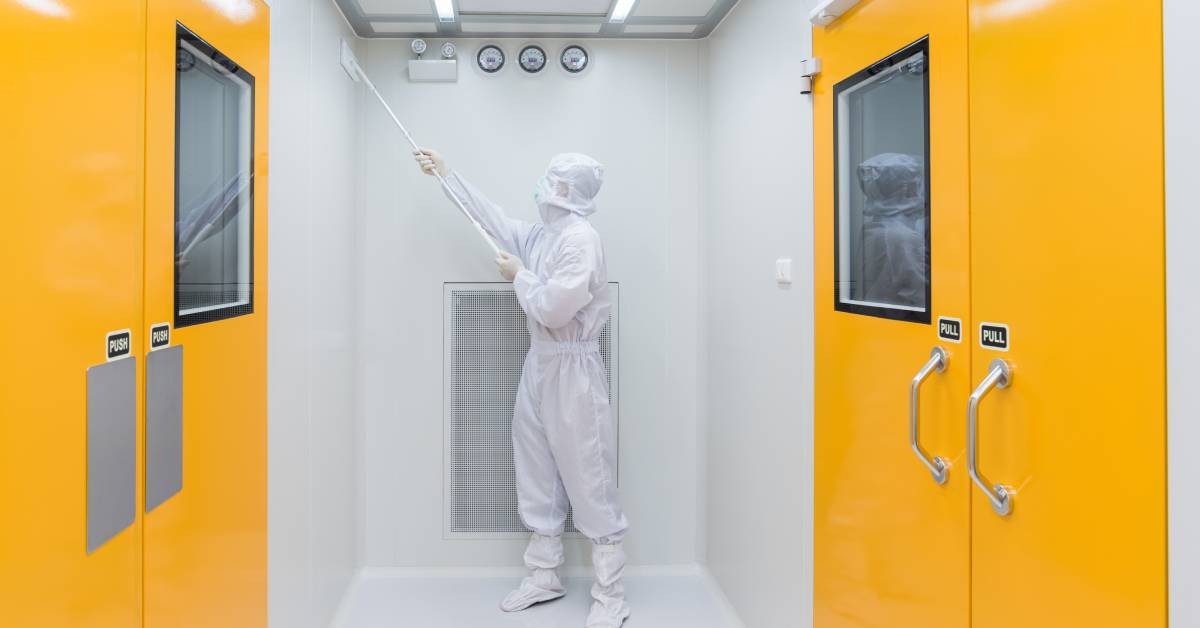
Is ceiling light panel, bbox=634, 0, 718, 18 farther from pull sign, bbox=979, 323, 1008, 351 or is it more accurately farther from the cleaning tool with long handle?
pull sign, bbox=979, 323, 1008, 351

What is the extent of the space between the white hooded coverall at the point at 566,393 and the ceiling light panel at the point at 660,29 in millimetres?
646

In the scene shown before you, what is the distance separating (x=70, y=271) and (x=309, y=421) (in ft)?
3.97

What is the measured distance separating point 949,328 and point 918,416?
0.63 feet

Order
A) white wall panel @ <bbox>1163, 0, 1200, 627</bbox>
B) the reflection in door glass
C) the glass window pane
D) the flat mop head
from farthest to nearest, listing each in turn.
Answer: the flat mop head
the reflection in door glass
the glass window pane
white wall panel @ <bbox>1163, 0, 1200, 627</bbox>

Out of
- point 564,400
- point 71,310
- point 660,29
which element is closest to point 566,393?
point 564,400

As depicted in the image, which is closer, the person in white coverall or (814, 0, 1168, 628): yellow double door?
(814, 0, 1168, 628): yellow double door

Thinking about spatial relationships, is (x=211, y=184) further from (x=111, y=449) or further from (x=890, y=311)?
(x=890, y=311)

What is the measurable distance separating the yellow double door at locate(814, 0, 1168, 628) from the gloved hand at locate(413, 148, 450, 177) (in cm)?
146

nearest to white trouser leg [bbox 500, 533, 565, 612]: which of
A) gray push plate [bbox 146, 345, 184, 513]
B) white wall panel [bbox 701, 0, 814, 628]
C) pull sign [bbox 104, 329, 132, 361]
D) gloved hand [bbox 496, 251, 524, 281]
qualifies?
white wall panel [bbox 701, 0, 814, 628]

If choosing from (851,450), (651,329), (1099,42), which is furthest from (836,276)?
(651,329)

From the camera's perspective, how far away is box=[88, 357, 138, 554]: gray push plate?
3.51 ft

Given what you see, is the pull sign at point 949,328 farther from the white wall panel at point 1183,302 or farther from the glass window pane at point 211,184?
the glass window pane at point 211,184

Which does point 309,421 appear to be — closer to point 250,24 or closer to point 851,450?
point 250,24

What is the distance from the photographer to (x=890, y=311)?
1.58 meters
